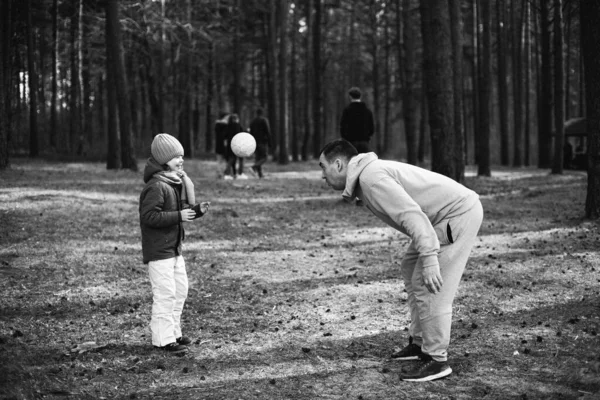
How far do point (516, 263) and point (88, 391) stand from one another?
6.94m

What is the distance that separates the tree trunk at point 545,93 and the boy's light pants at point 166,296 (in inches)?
816

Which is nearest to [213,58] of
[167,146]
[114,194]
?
[114,194]

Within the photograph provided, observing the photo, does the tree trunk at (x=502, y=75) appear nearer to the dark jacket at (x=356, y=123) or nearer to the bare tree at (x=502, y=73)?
the bare tree at (x=502, y=73)

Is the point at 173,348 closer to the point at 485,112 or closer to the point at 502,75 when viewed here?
the point at 485,112

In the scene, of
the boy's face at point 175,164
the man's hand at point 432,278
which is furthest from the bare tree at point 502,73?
the man's hand at point 432,278

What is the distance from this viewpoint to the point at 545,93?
2691cm

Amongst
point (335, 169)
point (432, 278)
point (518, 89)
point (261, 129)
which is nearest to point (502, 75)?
point (518, 89)

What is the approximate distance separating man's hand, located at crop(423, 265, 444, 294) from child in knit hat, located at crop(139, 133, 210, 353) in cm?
224

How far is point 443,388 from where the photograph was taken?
5176 millimetres

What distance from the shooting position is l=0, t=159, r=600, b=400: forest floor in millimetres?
5363

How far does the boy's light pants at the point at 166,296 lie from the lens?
614 cm

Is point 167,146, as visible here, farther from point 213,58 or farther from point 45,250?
point 213,58

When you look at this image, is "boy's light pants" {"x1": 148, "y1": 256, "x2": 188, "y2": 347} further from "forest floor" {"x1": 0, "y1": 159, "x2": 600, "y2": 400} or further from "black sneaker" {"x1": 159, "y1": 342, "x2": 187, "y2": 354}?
"forest floor" {"x1": 0, "y1": 159, "x2": 600, "y2": 400}

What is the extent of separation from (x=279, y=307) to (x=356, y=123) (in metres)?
7.60
